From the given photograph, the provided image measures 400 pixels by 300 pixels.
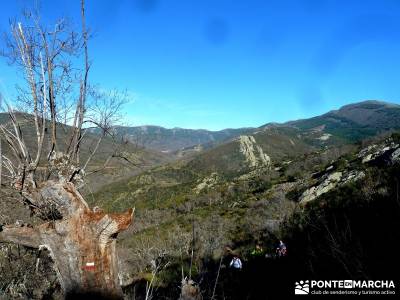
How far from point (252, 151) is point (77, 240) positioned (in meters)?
143

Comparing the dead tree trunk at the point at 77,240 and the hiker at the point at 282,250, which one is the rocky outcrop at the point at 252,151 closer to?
the hiker at the point at 282,250

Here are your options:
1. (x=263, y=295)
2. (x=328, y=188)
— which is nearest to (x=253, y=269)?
(x=263, y=295)

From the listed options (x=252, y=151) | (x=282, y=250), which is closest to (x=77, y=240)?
(x=282, y=250)

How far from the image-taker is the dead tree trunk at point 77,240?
5602 mm

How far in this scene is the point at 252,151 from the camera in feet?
484

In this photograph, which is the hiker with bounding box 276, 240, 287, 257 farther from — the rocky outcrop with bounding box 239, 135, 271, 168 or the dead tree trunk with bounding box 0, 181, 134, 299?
the rocky outcrop with bounding box 239, 135, 271, 168

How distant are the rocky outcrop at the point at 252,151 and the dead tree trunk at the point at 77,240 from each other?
12654 cm

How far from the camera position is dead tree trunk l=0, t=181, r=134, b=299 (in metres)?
5.60

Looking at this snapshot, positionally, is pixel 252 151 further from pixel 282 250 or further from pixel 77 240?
pixel 77 240

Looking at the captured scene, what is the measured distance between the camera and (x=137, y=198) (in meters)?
99.1

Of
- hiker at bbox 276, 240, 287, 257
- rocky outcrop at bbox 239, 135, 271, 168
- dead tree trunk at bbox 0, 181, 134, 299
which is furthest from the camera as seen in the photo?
rocky outcrop at bbox 239, 135, 271, 168

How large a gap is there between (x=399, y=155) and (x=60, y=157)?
25721 millimetres

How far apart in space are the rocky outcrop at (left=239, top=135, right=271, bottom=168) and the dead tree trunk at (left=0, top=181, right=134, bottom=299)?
127 m

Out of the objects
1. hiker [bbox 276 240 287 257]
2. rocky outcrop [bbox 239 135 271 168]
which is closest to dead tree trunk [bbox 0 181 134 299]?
hiker [bbox 276 240 287 257]
